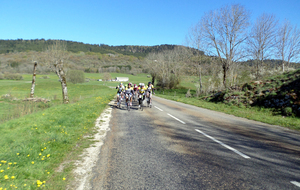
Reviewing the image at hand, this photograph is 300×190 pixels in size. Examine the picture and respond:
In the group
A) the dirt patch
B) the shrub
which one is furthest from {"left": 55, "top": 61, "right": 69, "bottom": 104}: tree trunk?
the shrub

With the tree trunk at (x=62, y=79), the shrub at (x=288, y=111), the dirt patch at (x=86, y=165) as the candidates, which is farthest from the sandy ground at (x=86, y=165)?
the tree trunk at (x=62, y=79)

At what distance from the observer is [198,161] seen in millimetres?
4262

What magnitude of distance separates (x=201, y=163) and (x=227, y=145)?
178 centimetres

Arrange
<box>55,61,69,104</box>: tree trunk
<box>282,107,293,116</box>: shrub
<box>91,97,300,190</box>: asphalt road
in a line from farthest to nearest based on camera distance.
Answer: <box>55,61,69,104</box>: tree trunk, <box>282,107,293,116</box>: shrub, <box>91,97,300,190</box>: asphalt road

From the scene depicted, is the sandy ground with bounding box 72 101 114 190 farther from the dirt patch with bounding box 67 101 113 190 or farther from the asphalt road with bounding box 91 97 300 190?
the asphalt road with bounding box 91 97 300 190

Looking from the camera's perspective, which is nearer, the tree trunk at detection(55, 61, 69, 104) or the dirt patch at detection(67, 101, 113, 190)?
the dirt patch at detection(67, 101, 113, 190)

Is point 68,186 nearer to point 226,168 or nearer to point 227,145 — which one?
point 226,168

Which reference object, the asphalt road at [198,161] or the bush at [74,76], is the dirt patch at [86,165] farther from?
the bush at [74,76]

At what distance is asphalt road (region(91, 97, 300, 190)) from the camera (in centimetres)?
332

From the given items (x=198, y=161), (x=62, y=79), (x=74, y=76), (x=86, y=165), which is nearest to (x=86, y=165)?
(x=86, y=165)

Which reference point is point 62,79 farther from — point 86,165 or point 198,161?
point 198,161

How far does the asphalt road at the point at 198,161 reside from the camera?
3.32 meters

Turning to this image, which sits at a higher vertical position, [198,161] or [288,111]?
[288,111]

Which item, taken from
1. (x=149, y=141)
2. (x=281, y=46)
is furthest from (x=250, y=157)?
(x=281, y=46)
